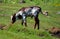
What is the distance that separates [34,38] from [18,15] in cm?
812

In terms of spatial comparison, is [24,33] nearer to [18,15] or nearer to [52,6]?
[18,15]

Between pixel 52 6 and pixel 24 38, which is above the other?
A: pixel 24 38

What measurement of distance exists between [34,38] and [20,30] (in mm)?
2022

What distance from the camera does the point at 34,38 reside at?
15.8 m

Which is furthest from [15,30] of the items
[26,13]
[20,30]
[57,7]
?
[57,7]

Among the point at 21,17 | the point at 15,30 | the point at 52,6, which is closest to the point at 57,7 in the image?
the point at 52,6

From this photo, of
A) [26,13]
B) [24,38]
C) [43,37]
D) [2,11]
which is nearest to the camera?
[24,38]

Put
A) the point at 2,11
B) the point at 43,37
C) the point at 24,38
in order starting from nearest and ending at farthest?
the point at 24,38, the point at 43,37, the point at 2,11

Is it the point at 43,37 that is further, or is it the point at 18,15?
the point at 18,15

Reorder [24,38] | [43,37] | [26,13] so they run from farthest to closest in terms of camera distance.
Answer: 1. [26,13]
2. [43,37]
3. [24,38]

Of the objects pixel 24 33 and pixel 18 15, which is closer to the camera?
pixel 24 33

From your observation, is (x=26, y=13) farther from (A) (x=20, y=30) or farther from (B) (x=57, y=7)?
(B) (x=57, y=7)

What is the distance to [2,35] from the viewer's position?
15414 mm

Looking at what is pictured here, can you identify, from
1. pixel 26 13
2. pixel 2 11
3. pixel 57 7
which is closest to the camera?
pixel 26 13
